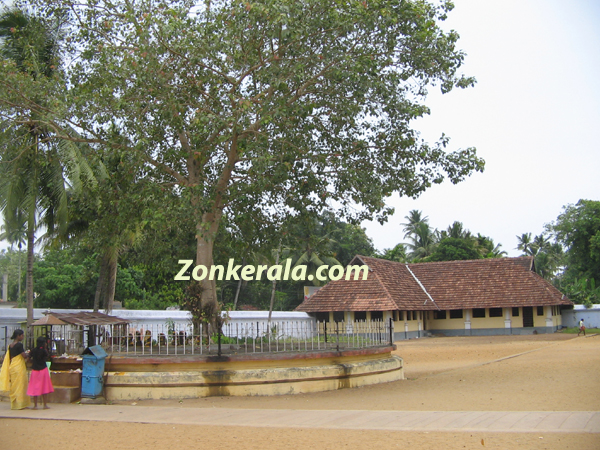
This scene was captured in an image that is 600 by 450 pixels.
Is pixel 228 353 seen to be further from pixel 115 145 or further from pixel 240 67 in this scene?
pixel 240 67

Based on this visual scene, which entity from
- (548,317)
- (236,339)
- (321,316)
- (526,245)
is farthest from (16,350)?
(526,245)

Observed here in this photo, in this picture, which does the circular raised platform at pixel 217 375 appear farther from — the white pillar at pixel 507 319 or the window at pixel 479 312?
the window at pixel 479 312

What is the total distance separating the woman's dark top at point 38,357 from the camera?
989 cm

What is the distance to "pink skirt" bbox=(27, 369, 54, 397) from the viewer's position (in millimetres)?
9789

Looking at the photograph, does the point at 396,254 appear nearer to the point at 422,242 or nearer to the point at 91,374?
the point at 422,242

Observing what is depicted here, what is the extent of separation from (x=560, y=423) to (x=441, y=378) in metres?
6.79

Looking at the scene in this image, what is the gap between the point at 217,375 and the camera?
11117 millimetres

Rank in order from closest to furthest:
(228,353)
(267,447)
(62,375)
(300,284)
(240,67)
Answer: (267,447) → (62,375) → (228,353) → (240,67) → (300,284)

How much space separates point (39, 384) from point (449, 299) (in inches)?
1189

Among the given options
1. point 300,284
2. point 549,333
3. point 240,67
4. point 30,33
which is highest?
point 30,33

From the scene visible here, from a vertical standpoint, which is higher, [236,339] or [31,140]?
[31,140]

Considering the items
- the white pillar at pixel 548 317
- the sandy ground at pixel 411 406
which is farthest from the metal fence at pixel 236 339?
the white pillar at pixel 548 317

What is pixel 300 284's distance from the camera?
51.2m

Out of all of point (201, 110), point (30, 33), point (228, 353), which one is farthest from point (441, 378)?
point (30, 33)
